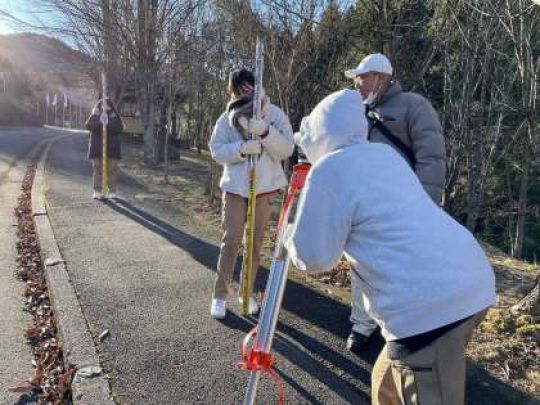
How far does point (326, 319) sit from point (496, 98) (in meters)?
6.37

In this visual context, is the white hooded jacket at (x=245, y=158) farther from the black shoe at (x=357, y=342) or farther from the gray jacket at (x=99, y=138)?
the gray jacket at (x=99, y=138)

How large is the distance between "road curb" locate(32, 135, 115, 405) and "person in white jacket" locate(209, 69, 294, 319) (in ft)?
3.50

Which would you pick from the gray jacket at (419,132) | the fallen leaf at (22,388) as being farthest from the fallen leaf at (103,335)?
the gray jacket at (419,132)

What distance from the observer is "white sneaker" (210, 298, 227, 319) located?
4461mm

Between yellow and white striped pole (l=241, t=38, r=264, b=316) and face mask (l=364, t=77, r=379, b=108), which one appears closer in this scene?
face mask (l=364, t=77, r=379, b=108)

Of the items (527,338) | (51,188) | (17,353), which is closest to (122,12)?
(51,188)

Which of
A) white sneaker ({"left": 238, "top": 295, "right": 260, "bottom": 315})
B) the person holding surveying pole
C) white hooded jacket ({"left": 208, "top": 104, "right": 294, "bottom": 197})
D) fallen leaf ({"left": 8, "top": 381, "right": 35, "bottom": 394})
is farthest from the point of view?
the person holding surveying pole

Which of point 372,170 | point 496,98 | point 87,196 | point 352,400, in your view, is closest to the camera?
point 372,170

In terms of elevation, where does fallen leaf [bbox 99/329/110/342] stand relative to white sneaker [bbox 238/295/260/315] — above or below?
below

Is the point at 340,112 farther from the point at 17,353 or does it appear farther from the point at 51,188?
the point at 51,188

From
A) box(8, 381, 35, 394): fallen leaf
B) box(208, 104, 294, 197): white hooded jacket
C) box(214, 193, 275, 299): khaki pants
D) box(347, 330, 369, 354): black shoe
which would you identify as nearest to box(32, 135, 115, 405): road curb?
box(8, 381, 35, 394): fallen leaf

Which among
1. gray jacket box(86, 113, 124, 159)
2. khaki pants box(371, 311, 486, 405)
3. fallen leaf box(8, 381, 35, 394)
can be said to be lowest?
fallen leaf box(8, 381, 35, 394)

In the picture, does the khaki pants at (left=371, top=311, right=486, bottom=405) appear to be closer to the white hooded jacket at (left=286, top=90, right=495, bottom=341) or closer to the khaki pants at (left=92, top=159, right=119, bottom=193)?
the white hooded jacket at (left=286, top=90, right=495, bottom=341)

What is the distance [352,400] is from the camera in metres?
3.29
